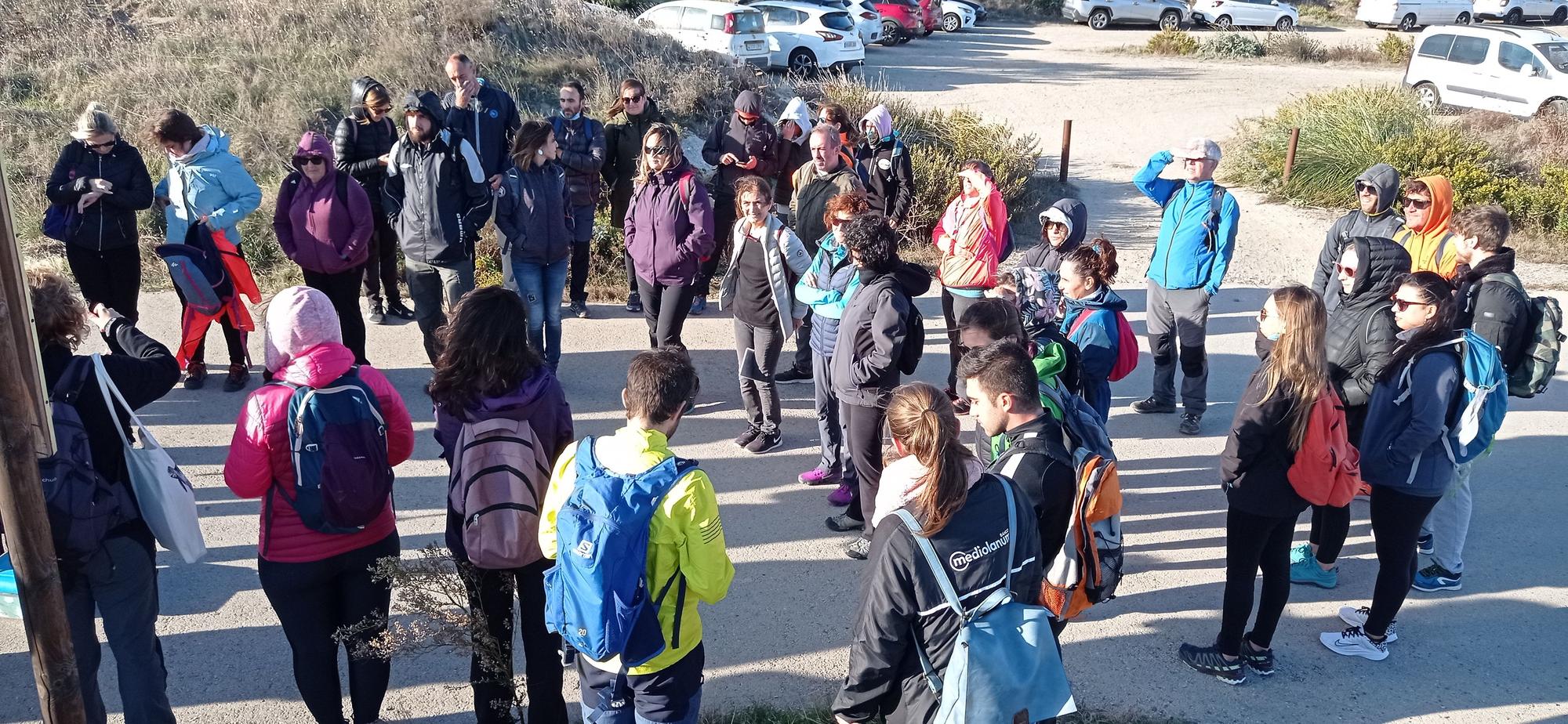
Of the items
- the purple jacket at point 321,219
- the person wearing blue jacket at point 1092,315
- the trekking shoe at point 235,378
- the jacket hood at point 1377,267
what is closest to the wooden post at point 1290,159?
the jacket hood at point 1377,267

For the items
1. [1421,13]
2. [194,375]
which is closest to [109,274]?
[194,375]

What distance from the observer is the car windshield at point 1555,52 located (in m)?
16.9

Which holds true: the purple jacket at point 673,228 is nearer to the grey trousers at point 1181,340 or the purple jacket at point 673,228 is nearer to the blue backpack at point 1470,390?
the grey trousers at point 1181,340

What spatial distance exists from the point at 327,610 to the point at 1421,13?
3433 cm

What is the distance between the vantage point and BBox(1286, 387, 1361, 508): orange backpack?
4.16 metres

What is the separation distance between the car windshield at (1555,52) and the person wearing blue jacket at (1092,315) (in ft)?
51.3

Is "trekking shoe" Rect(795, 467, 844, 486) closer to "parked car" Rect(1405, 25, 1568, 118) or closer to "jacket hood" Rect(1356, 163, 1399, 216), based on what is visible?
"jacket hood" Rect(1356, 163, 1399, 216)

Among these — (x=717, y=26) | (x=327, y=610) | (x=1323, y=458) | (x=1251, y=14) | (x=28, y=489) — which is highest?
(x=1251, y=14)

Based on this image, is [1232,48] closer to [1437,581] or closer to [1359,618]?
[1437,581]

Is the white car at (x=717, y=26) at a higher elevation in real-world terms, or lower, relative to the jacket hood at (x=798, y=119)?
higher

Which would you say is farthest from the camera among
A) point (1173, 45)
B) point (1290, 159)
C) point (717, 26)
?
point (1173, 45)

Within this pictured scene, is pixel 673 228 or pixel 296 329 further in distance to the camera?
pixel 673 228

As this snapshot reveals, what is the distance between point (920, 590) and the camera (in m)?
3.03

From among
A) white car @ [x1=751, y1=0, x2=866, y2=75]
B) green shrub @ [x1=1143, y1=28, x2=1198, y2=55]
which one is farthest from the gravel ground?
green shrub @ [x1=1143, y1=28, x2=1198, y2=55]
